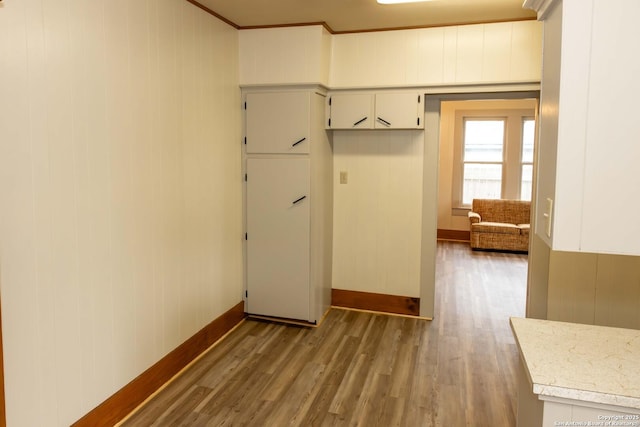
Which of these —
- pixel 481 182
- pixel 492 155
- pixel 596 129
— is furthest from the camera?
pixel 481 182

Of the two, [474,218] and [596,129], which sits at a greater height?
[596,129]

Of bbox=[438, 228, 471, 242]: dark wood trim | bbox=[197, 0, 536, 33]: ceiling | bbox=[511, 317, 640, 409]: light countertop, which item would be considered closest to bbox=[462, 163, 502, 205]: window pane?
bbox=[438, 228, 471, 242]: dark wood trim

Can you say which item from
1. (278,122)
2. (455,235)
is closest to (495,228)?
(455,235)

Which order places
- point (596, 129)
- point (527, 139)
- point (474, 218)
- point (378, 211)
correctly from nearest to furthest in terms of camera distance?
point (596, 129) < point (378, 211) < point (474, 218) < point (527, 139)

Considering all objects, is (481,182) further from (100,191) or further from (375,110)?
(100,191)

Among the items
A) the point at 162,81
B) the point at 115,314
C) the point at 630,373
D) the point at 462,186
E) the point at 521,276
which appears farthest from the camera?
the point at 462,186

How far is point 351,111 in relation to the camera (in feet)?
13.6

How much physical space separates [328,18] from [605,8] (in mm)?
2645

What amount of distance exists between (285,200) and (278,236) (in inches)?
12.9

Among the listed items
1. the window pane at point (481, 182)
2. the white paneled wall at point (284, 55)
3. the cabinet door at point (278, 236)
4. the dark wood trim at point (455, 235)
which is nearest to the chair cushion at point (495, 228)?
the dark wood trim at point (455, 235)

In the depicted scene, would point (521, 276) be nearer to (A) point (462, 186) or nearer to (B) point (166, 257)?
(A) point (462, 186)

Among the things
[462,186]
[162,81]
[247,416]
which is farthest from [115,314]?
[462,186]

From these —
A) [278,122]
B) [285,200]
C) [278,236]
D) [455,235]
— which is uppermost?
[278,122]

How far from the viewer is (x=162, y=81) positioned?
295 cm
